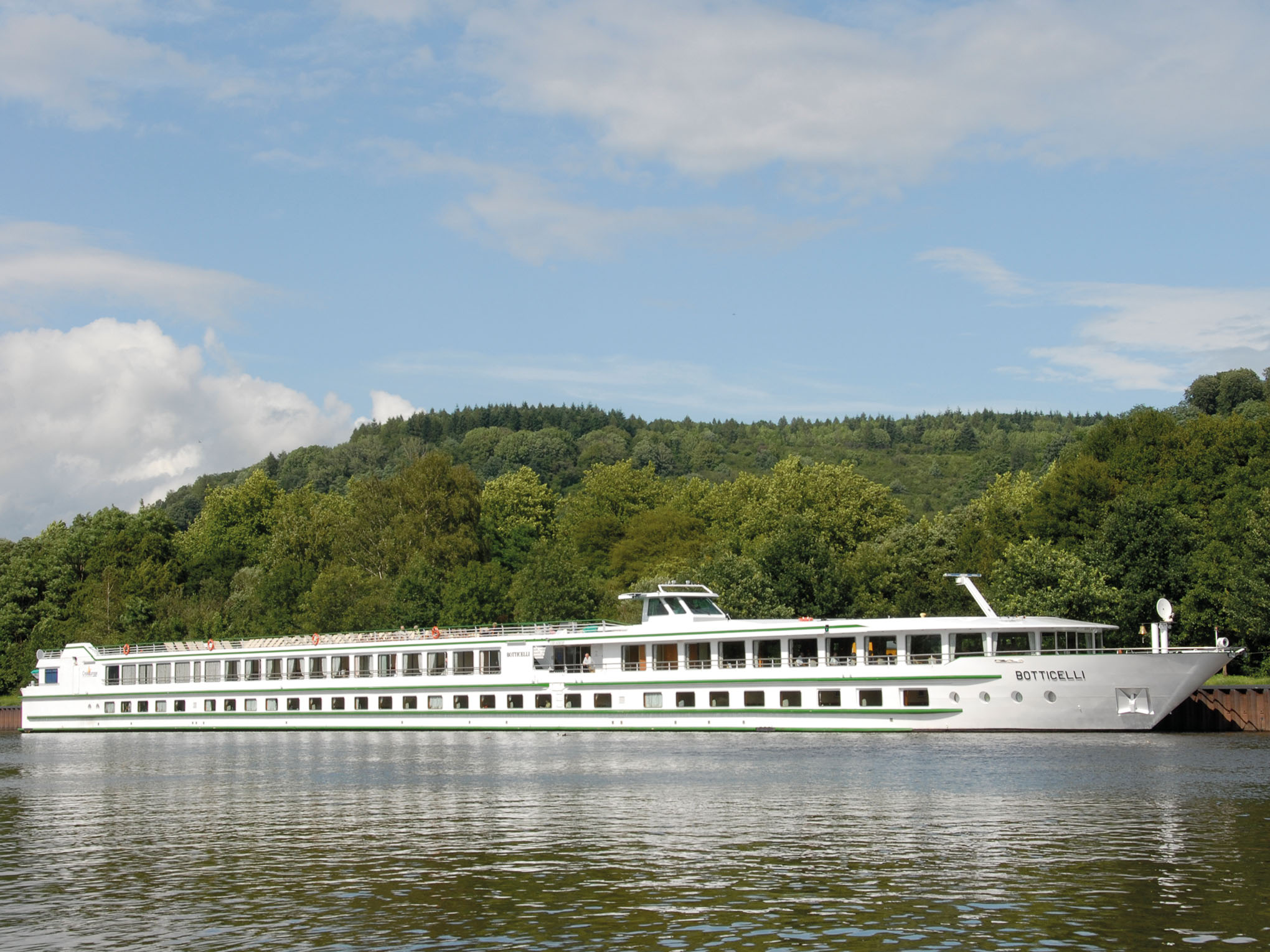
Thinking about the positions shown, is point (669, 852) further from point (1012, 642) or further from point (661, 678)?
point (661, 678)

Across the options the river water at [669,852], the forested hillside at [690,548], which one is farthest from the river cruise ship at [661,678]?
the forested hillside at [690,548]

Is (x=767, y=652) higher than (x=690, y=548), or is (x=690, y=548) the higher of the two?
(x=690, y=548)

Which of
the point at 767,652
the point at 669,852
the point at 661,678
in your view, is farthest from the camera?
the point at 661,678

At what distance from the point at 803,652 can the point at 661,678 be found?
7132 millimetres

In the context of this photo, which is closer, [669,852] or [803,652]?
[669,852]

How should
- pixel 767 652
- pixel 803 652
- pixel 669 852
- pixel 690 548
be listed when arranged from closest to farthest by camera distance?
1. pixel 669 852
2. pixel 803 652
3. pixel 767 652
4. pixel 690 548

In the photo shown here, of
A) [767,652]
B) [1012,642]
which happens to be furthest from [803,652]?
[1012,642]

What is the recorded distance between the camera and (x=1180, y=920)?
20.4 metres

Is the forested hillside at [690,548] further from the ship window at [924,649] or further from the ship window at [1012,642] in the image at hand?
the ship window at [924,649]

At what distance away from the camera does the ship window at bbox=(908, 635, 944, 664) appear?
5466 centimetres

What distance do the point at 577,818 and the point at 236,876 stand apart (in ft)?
31.8

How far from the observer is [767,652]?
2318 inches

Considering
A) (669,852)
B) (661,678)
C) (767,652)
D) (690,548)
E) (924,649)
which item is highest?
(690,548)

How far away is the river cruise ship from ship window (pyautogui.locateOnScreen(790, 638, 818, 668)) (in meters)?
0.06
